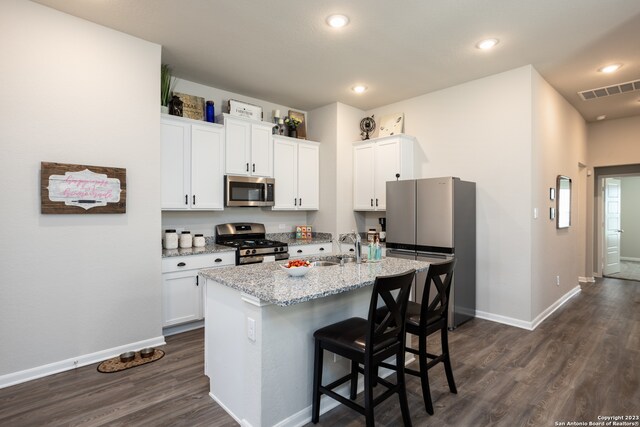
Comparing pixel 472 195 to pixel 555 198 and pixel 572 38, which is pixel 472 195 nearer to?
pixel 555 198

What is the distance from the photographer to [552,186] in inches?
170

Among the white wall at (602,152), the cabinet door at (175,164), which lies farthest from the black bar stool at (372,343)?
the white wall at (602,152)

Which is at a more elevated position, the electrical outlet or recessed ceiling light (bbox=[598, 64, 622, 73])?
recessed ceiling light (bbox=[598, 64, 622, 73])

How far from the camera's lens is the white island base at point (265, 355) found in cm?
189

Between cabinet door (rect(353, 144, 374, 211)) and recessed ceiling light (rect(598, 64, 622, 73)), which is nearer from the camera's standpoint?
recessed ceiling light (rect(598, 64, 622, 73))

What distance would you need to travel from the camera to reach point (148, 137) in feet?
10.4

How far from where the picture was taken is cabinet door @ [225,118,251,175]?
4129mm

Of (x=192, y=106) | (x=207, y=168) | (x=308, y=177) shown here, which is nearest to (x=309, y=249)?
(x=308, y=177)

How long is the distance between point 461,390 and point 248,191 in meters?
3.15

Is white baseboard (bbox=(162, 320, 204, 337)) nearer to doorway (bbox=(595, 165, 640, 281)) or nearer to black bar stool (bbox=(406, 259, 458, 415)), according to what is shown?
black bar stool (bbox=(406, 259, 458, 415))

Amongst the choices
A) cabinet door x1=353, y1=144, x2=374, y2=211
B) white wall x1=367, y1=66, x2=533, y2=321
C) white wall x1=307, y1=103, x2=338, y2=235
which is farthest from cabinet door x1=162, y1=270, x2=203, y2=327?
white wall x1=367, y1=66, x2=533, y2=321

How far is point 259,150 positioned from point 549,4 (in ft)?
10.7

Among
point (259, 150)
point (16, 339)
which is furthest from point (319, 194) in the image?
point (16, 339)

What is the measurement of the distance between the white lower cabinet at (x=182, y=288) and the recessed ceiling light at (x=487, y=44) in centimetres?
342
